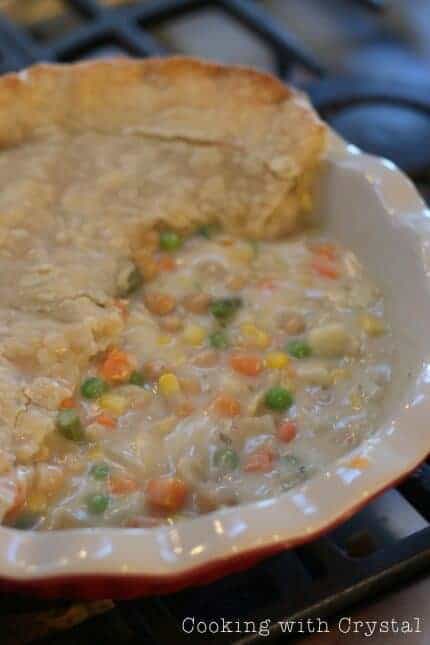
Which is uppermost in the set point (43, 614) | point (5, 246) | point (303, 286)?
point (303, 286)

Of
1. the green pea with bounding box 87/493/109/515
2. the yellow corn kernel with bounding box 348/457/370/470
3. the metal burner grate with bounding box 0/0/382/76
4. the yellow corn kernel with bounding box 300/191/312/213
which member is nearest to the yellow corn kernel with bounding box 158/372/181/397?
the green pea with bounding box 87/493/109/515

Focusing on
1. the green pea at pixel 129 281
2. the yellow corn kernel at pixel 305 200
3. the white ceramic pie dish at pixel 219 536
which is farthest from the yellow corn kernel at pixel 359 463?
the yellow corn kernel at pixel 305 200

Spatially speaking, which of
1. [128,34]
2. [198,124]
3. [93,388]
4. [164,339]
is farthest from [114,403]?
[128,34]

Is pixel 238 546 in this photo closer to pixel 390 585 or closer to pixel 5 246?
pixel 390 585

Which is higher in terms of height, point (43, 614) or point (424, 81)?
point (424, 81)

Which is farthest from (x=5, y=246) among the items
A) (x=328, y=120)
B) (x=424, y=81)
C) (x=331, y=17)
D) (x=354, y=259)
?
(x=331, y=17)

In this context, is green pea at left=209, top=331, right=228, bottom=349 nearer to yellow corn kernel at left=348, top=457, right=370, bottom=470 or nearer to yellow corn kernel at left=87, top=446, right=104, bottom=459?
yellow corn kernel at left=87, top=446, right=104, bottom=459
